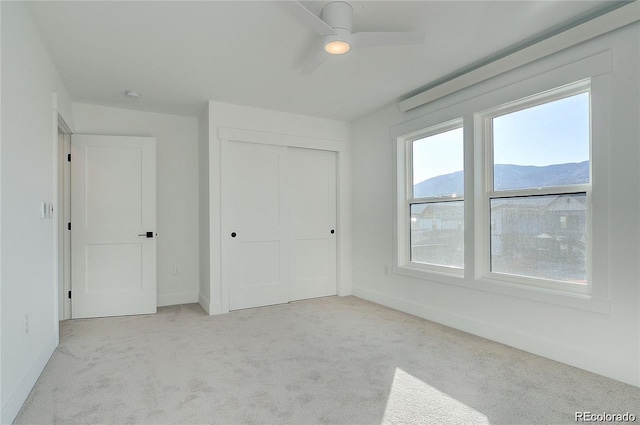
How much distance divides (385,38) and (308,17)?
0.58 meters

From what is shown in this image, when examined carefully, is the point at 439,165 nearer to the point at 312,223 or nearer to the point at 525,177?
the point at 525,177

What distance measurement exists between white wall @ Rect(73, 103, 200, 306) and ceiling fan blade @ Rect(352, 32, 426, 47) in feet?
9.54

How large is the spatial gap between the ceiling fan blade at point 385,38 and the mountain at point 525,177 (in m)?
1.41

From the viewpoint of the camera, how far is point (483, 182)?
3.16 metres

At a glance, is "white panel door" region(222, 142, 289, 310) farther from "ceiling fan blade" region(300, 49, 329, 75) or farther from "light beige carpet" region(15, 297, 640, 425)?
"ceiling fan blade" region(300, 49, 329, 75)

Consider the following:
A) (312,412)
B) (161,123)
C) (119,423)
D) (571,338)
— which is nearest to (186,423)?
(119,423)

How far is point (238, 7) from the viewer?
2.18 metres

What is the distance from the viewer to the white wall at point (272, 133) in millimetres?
3908

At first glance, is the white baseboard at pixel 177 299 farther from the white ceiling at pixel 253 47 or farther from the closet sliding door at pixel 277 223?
the white ceiling at pixel 253 47

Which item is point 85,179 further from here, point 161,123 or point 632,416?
point 632,416

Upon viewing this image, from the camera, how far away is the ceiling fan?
211 centimetres

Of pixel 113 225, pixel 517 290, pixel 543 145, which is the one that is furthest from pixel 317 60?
pixel 113 225

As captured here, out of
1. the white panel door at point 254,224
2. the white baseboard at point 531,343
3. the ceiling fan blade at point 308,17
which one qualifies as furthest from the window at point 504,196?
the ceiling fan blade at point 308,17

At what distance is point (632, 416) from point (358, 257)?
10.1 ft
